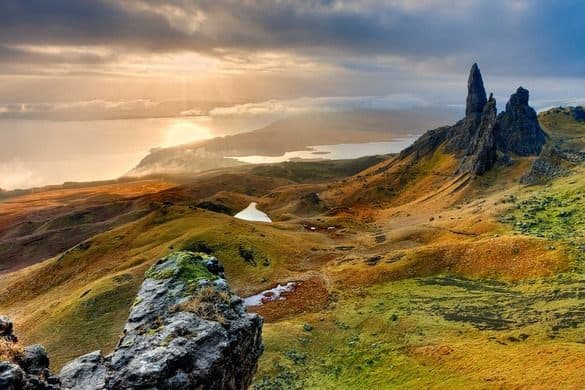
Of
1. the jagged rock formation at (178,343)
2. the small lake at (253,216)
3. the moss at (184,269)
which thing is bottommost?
the small lake at (253,216)

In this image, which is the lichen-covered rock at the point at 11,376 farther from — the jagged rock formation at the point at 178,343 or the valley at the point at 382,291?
the valley at the point at 382,291

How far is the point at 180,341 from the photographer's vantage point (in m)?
20.5

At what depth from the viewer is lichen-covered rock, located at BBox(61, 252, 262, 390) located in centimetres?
1944

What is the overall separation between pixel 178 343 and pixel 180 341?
0.45ft

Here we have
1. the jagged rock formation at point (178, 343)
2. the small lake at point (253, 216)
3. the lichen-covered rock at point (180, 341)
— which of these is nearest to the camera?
the jagged rock formation at point (178, 343)

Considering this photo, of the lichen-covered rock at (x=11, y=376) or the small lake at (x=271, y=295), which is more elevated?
the lichen-covered rock at (x=11, y=376)

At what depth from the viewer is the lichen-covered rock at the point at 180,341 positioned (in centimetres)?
1944

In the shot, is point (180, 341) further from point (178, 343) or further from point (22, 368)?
point (22, 368)

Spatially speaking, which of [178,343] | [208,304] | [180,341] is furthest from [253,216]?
[178,343]

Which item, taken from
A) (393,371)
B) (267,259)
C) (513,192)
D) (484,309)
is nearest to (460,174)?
(513,192)

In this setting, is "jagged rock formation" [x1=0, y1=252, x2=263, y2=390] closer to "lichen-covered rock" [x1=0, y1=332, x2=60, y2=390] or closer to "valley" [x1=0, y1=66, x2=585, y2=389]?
"lichen-covered rock" [x1=0, y1=332, x2=60, y2=390]

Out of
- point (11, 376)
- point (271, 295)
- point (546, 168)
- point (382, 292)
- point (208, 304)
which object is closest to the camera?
point (11, 376)

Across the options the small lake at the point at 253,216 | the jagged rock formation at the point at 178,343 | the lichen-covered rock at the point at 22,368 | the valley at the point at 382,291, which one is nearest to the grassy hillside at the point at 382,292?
the valley at the point at 382,291

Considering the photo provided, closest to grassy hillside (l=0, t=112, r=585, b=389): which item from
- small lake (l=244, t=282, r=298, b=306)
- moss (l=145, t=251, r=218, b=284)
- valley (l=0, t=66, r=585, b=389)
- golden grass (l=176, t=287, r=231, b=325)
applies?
valley (l=0, t=66, r=585, b=389)
